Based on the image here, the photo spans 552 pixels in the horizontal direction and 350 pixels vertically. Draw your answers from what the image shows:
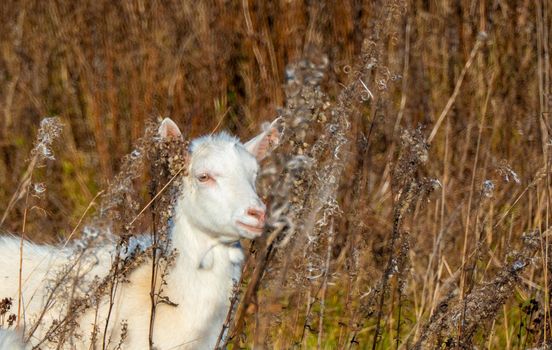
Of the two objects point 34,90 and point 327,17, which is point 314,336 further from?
point 34,90

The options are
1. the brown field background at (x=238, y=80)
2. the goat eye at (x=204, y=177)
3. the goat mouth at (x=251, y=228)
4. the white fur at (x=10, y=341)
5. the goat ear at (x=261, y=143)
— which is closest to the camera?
the white fur at (x=10, y=341)

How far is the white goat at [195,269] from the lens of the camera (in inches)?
177

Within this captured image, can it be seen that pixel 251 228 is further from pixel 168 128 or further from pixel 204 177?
pixel 168 128

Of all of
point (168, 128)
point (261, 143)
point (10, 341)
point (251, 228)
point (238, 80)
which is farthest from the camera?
point (238, 80)

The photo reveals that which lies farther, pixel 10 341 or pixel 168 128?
pixel 168 128

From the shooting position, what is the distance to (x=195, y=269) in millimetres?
4680

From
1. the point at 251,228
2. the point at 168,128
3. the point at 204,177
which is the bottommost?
the point at 251,228

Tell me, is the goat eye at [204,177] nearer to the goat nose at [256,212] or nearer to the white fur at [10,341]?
the goat nose at [256,212]

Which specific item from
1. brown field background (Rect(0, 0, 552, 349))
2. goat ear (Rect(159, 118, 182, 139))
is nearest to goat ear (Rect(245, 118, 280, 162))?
goat ear (Rect(159, 118, 182, 139))

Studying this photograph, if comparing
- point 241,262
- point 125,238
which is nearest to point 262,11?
point 241,262

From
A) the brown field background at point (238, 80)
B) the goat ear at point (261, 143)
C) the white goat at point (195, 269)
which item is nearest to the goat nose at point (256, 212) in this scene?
the white goat at point (195, 269)

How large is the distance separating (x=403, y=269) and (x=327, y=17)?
4.60 m

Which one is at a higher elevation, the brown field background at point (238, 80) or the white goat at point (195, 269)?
the brown field background at point (238, 80)

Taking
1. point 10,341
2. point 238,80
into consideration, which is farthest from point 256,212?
point 238,80
